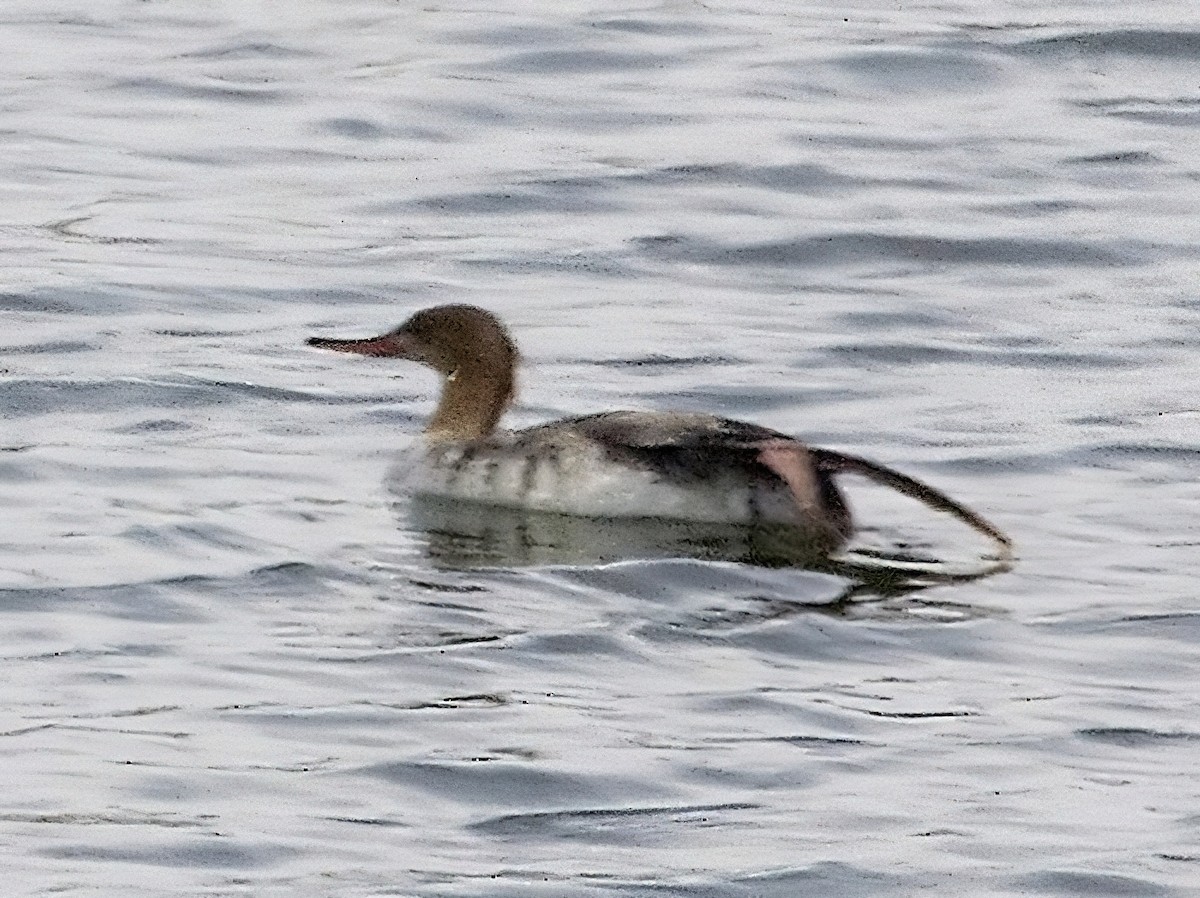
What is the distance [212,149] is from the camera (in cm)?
1557

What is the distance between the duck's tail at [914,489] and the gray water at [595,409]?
0.16 metres

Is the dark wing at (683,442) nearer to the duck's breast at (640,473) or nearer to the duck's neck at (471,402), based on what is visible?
the duck's breast at (640,473)

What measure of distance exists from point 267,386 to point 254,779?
4336 mm

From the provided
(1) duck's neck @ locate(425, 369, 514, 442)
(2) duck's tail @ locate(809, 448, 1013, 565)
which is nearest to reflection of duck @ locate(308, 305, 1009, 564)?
(2) duck's tail @ locate(809, 448, 1013, 565)

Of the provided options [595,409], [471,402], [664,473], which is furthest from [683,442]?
[595,409]

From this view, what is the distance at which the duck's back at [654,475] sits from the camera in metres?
9.99

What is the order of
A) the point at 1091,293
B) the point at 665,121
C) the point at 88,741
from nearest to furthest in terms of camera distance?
1. the point at 88,741
2. the point at 1091,293
3. the point at 665,121

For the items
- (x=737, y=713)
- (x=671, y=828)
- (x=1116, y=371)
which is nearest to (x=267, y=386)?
(x=1116, y=371)

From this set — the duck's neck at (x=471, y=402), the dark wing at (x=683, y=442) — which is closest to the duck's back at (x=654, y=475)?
the dark wing at (x=683, y=442)

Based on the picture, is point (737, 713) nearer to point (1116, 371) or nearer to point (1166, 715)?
point (1166, 715)

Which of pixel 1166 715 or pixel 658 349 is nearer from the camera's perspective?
pixel 1166 715

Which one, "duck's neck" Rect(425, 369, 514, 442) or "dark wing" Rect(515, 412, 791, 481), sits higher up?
"dark wing" Rect(515, 412, 791, 481)

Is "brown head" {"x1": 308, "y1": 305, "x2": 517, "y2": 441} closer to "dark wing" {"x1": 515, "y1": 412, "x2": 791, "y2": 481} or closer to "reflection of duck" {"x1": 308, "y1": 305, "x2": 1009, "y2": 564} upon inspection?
"reflection of duck" {"x1": 308, "y1": 305, "x2": 1009, "y2": 564}

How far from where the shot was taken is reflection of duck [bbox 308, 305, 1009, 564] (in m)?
9.94
